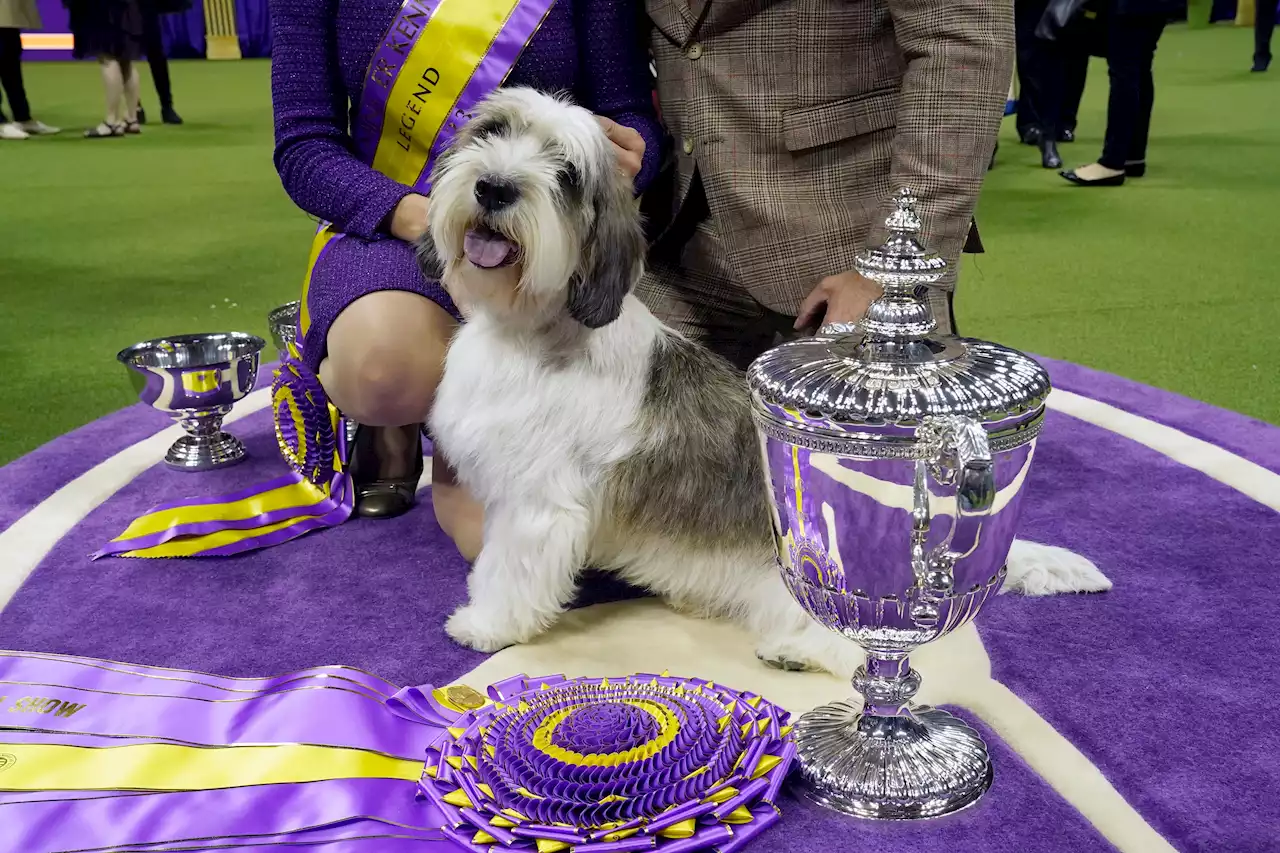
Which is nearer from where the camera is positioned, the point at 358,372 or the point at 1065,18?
the point at 358,372

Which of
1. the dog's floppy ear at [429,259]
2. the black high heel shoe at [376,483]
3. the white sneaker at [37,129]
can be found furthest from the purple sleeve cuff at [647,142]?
the white sneaker at [37,129]

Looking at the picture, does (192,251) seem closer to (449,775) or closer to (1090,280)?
(1090,280)

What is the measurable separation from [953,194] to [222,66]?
43.6 feet

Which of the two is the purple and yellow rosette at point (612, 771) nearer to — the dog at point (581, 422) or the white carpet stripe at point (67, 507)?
the dog at point (581, 422)

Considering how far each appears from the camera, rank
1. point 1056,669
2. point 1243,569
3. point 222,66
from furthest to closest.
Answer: point 222,66
point 1243,569
point 1056,669

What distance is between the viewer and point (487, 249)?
1744 mm

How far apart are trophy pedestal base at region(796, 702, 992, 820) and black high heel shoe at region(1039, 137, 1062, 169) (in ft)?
20.1

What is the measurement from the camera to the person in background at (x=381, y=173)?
2.25 meters

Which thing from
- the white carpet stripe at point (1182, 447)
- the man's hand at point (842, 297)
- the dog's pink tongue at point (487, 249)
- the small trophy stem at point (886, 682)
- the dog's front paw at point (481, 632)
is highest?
the dog's pink tongue at point (487, 249)

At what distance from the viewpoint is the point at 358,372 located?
2242 mm

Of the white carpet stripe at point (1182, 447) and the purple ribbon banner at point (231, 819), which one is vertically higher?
the purple ribbon banner at point (231, 819)

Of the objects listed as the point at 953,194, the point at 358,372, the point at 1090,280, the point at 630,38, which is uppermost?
→ the point at 630,38

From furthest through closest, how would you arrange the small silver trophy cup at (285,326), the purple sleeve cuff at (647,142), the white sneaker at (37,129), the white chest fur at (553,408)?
the white sneaker at (37,129) → the small silver trophy cup at (285,326) → the purple sleeve cuff at (647,142) → the white chest fur at (553,408)

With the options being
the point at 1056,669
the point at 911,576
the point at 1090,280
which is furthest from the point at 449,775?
the point at 1090,280
